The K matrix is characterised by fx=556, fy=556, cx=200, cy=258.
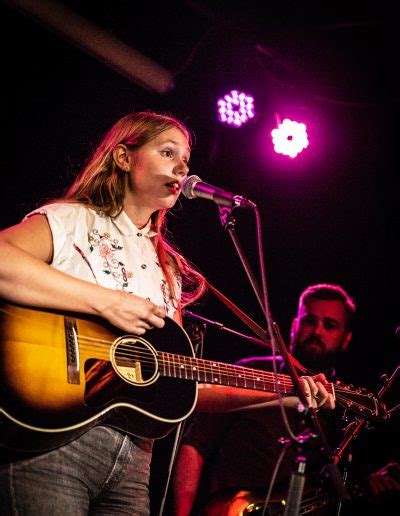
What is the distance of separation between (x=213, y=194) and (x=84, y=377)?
3.30ft

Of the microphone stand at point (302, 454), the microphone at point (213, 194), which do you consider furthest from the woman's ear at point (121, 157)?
the microphone stand at point (302, 454)

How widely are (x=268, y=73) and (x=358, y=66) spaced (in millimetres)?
908

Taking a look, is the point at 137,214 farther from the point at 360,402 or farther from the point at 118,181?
the point at 360,402

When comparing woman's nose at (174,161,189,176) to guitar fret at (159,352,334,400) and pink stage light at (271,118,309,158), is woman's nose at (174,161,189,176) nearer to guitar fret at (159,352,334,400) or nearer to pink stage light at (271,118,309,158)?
guitar fret at (159,352,334,400)

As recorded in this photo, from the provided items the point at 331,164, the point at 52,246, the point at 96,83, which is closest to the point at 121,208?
the point at 52,246

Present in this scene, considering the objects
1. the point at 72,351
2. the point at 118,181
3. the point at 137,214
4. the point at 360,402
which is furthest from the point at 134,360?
the point at 360,402

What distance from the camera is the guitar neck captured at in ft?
8.16

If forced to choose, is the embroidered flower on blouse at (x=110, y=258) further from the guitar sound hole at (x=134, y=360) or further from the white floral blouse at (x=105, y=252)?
the guitar sound hole at (x=134, y=360)

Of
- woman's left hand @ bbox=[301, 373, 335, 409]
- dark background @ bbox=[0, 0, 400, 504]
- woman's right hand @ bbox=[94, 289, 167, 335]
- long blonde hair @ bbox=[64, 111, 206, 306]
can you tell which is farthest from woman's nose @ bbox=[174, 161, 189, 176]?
dark background @ bbox=[0, 0, 400, 504]

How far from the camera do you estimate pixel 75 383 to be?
2109 mm

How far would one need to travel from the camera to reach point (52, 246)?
2428 millimetres

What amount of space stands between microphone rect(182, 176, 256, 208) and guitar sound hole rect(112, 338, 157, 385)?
0.73m

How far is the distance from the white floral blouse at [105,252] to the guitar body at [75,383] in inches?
10.4

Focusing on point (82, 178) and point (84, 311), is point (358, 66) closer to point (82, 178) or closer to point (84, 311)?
point (82, 178)
